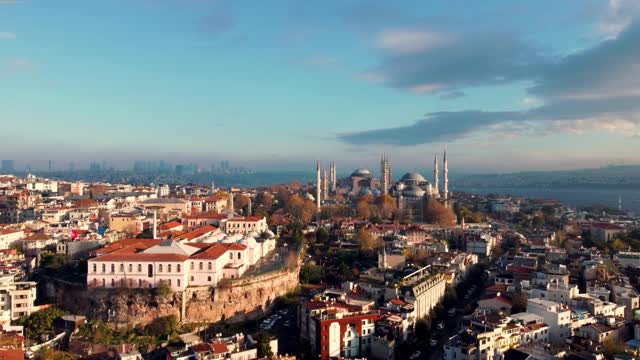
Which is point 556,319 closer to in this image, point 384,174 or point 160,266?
point 160,266

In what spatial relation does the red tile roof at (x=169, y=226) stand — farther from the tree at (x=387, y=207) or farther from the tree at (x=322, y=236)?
the tree at (x=387, y=207)

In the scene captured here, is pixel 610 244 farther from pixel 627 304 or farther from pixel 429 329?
pixel 429 329

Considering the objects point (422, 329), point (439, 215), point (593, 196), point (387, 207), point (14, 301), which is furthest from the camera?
point (593, 196)

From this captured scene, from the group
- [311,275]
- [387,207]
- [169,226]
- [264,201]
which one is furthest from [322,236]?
[264,201]

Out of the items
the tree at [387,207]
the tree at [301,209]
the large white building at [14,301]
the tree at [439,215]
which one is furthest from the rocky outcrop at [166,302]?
the tree at [387,207]

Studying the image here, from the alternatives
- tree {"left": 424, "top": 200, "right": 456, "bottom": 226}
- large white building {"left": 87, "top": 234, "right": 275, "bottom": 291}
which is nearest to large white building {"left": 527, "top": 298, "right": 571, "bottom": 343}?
large white building {"left": 87, "top": 234, "right": 275, "bottom": 291}

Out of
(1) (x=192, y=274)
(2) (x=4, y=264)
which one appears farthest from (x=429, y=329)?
(2) (x=4, y=264)
